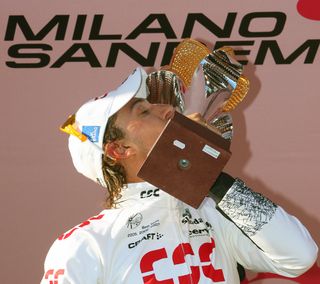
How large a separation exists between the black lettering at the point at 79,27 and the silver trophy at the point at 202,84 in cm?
93

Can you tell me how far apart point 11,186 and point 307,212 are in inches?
39.4

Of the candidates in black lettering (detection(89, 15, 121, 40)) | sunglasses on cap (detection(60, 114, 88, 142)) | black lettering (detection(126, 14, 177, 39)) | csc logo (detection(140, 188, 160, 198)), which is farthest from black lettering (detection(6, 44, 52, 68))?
csc logo (detection(140, 188, 160, 198))

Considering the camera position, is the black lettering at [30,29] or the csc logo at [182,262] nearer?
the csc logo at [182,262]

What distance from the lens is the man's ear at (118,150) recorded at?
1.56 meters

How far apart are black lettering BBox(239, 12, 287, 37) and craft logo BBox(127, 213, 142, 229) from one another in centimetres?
109

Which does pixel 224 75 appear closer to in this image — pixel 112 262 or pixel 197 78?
pixel 197 78

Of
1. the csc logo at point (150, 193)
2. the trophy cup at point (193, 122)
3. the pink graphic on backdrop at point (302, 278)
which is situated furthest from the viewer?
the pink graphic on backdrop at point (302, 278)

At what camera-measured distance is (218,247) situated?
153cm

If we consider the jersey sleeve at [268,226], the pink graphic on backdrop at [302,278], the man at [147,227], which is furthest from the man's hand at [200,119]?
the pink graphic on backdrop at [302,278]

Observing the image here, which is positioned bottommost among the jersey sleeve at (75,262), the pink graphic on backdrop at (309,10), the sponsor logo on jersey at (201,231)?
the jersey sleeve at (75,262)

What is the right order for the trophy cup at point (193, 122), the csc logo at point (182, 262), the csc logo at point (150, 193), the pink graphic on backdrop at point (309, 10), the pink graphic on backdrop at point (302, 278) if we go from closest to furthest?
the trophy cup at point (193, 122)
the csc logo at point (182, 262)
the csc logo at point (150, 193)
the pink graphic on backdrop at point (302, 278)
the pink graphic on backdrop at point (309, 10)

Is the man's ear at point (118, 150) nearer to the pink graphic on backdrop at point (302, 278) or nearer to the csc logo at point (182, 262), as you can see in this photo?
the csc logo at point (182, 262)

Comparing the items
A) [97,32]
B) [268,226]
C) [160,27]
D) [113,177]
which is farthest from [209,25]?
[268,226]

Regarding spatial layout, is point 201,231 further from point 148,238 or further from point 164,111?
point 164,111
